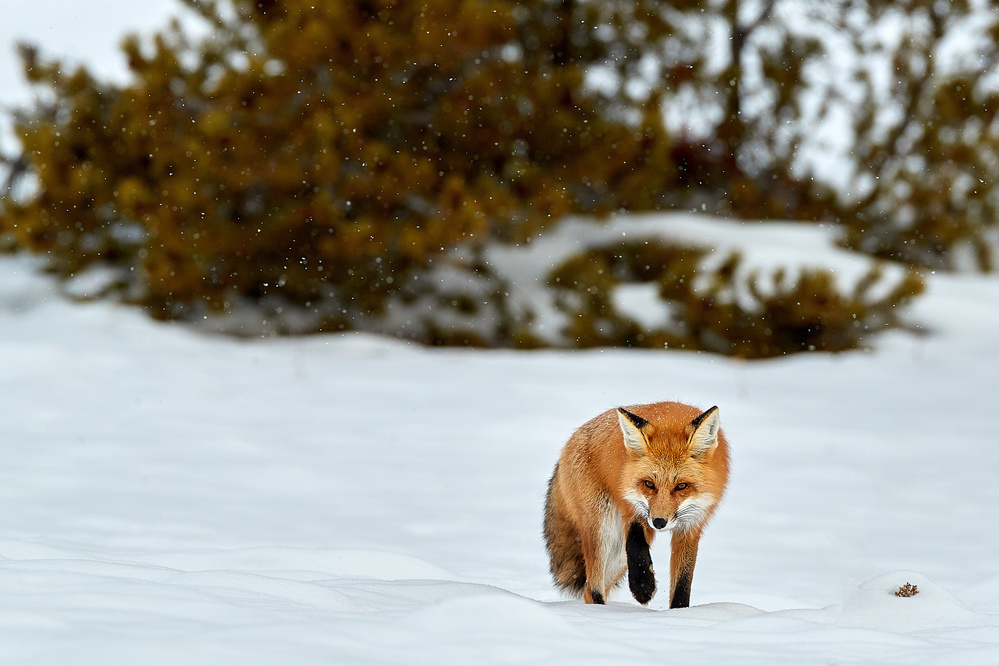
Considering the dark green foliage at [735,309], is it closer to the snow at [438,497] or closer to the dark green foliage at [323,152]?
the snow at [438,497]

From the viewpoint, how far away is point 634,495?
10.0ft

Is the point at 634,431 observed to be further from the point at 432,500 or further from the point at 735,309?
the point at 735,309

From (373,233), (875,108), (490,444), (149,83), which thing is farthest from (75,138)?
(875,108)

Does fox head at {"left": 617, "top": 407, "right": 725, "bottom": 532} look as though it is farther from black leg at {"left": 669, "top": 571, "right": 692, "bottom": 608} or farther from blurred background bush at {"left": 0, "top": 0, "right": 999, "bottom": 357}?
blurred background bush at {"left": 0, "top": 0, "right": 999, "bottom": 357}

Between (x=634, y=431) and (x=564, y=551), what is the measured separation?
870 mm

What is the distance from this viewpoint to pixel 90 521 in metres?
4.45

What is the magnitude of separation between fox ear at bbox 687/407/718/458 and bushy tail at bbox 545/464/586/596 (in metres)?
0.73

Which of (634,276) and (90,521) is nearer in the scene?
(90,521)

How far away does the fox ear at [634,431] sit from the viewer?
3.02 meters

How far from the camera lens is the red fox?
9.91 feet

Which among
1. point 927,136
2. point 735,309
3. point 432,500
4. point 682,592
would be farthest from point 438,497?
point 927,136

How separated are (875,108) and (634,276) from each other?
172 inches

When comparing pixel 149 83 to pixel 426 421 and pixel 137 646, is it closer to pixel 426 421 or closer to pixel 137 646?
pixel 426 421

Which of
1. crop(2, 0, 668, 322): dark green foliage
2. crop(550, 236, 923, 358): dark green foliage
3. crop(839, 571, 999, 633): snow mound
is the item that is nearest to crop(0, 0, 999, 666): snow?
crop(839, 571, 999, 633): snow mound
